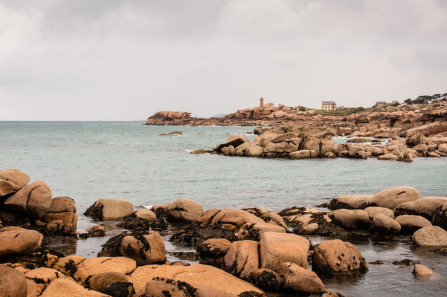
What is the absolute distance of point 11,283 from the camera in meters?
8.05

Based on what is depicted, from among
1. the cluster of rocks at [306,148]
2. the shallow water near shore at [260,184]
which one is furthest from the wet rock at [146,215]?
the cluster of rocks at [306,148]

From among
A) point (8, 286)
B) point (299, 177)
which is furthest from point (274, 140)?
point (8, 286)

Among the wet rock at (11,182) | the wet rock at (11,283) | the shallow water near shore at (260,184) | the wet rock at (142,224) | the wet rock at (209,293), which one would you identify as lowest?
the shallow water near shore at (260,184)

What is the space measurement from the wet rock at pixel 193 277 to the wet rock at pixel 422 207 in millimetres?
11039

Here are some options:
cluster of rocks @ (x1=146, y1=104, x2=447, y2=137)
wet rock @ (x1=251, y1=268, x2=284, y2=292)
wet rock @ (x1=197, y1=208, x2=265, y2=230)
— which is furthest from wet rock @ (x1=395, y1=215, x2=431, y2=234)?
cluster of rocks @ (x1=146, y1=104, x2=447, y2=137)

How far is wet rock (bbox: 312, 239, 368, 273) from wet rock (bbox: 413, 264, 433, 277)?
138 cm

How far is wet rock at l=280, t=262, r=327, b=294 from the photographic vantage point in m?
10.4

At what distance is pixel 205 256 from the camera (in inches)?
517

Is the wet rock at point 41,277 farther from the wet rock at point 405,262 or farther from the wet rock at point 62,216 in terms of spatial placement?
the wet rock at point 405,262

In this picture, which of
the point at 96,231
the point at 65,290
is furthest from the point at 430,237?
the point at 65,290

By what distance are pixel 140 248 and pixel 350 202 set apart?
13152mm

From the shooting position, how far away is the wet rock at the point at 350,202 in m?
20.9

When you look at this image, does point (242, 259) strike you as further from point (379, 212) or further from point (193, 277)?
point (379, 212)

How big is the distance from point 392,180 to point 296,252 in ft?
85.6
